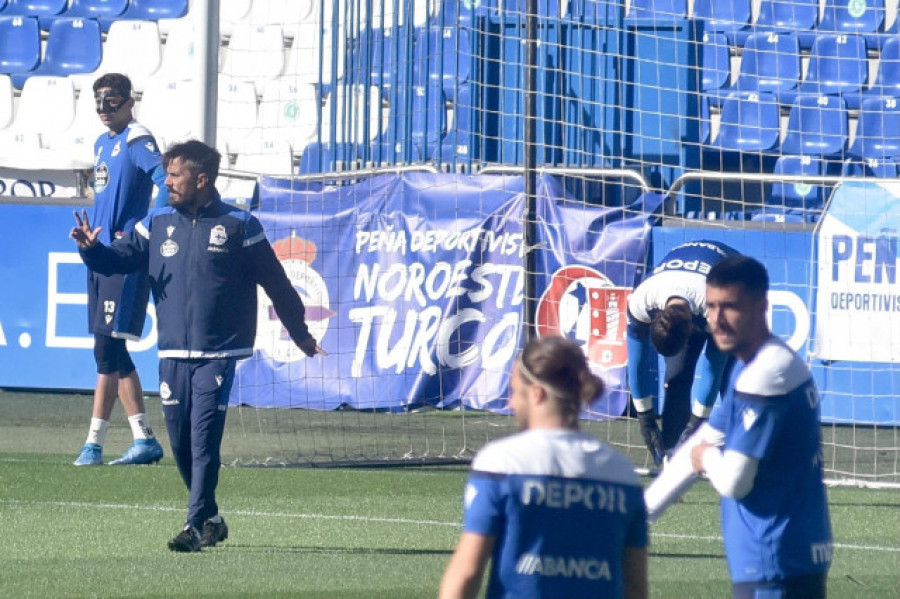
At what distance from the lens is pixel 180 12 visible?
20047 millimetres

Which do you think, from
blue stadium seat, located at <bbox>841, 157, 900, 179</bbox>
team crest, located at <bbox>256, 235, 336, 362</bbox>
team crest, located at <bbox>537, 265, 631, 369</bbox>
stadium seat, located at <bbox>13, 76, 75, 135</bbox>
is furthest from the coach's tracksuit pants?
stadium seat, located at <bbox>13, 76, 75, 135</bbox>

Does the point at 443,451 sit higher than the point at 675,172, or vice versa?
the point at 675,172

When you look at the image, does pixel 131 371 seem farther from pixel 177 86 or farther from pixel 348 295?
pixel 177 86

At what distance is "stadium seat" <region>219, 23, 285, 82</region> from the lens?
19203mm

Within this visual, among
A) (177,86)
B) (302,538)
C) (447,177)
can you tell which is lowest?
(302,538)

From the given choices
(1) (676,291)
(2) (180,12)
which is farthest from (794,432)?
(2) (180,12)

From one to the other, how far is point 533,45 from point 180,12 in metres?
10.1

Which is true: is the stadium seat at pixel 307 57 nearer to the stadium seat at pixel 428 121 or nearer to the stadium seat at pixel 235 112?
the stadium seat at pixel 235 112

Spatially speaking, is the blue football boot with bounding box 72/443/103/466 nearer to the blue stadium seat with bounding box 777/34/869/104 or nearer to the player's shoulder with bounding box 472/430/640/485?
the player's shoulder with bounding box 472/430/640/485

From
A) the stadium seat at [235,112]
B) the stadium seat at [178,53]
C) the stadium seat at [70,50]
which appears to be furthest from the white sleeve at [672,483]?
the stadium seat at [70,50]

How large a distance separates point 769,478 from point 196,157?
414 centimetres

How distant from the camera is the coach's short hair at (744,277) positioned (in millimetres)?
4445

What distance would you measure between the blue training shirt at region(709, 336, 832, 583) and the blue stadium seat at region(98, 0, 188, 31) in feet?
54.4

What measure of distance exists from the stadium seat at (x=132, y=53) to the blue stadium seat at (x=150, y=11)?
0.44m
